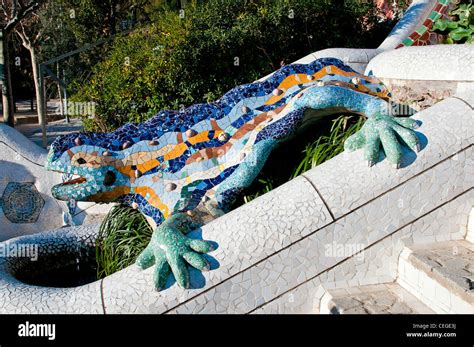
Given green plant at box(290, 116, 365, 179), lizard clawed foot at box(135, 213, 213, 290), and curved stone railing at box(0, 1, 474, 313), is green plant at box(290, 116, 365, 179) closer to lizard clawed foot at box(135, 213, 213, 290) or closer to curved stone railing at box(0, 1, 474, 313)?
curved stone railing at box(0, 1, 474, 313)

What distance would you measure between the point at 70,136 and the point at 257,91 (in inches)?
63.1

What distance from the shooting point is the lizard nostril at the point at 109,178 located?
4.16 meters

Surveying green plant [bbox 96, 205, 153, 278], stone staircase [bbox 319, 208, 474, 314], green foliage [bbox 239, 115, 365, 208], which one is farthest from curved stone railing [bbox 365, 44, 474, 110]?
green plant [bbox 96, 205, 153, 278]

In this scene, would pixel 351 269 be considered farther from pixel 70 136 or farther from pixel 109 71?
pixel 109 71

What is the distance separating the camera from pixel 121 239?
179 inches

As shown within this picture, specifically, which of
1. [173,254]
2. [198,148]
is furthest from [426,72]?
[173,254]

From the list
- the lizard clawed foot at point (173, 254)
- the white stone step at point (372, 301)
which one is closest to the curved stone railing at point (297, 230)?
the lizard clawed foot at point (173, 254)

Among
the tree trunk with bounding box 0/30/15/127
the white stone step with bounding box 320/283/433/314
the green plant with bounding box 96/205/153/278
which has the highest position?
the white stone step with bounding box 320/283/433/314

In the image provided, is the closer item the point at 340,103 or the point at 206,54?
the point at 340,103

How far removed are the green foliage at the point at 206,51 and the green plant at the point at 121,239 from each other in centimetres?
297

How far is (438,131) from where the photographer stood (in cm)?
357

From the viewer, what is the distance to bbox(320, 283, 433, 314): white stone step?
10.2 feet
